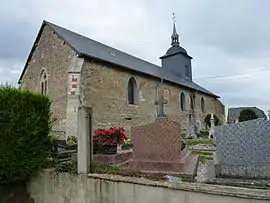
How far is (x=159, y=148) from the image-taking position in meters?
6.63

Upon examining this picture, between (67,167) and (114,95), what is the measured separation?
10.8 metres

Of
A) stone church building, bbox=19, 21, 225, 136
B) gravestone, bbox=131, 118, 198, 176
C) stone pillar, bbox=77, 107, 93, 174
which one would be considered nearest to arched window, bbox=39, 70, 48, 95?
stone church building, bbox=19, 21, 225, 136

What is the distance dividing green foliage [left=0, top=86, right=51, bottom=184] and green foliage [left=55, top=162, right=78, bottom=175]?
530 mm

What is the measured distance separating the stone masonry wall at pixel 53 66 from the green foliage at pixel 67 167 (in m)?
9.00

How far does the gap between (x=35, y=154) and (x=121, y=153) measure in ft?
8.02

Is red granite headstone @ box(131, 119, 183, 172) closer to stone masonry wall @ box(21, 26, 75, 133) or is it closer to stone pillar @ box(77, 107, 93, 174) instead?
stone pillar @ box(77, 107, 93, 174)

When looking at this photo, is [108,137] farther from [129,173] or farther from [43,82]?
[43,82]

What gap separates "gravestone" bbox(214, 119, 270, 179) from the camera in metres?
5.94

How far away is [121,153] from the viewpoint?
8148 millimetres

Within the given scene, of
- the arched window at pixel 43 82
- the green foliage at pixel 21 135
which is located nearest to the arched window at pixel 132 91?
the arched window at pixel 43 82

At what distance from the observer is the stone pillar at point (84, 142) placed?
6199 millimetres

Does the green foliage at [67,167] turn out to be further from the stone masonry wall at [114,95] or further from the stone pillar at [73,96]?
the stone masonry wall at [114,95]

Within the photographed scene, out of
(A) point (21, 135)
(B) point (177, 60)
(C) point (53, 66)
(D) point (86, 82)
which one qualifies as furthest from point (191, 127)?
(A) point (21, 135)

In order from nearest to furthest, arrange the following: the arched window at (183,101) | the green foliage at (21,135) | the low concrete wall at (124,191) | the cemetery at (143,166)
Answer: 1. the low concrete wall at (124,191)
2. the cemetery at (143,166)
3. the green foliage at (21,135)
4. the arched window at (183,101)
